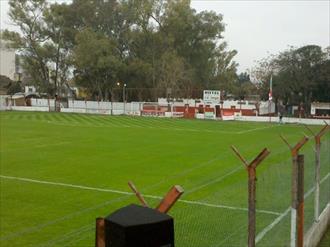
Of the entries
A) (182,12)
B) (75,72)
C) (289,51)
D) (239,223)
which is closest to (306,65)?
(289,51)

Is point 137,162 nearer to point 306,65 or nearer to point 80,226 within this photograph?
point 80,226

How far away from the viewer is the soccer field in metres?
9.27

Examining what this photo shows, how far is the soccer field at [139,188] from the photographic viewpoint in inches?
365

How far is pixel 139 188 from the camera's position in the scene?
46.9ft

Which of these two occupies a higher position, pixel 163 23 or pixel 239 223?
pixel 163 23

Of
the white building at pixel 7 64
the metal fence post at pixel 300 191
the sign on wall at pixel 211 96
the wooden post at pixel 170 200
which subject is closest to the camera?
the wooden post at pixel 170 200

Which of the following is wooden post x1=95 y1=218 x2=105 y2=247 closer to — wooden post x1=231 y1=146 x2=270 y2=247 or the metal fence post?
wooden post x1=231 y1=146 x2=270 y2=247

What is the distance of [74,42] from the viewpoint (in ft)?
265

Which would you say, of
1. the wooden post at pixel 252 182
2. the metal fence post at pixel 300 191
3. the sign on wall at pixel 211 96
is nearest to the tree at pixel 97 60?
the sign on wall at pixel 211 96

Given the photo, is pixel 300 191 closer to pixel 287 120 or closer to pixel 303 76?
pixel 287 120

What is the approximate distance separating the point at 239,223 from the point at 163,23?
7257cm

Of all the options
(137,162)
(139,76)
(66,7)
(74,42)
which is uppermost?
(66,7)

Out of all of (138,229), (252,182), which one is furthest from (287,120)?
(138,229)

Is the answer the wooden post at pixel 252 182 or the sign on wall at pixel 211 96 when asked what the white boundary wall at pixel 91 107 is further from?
the wooden post at pixel 252 182
